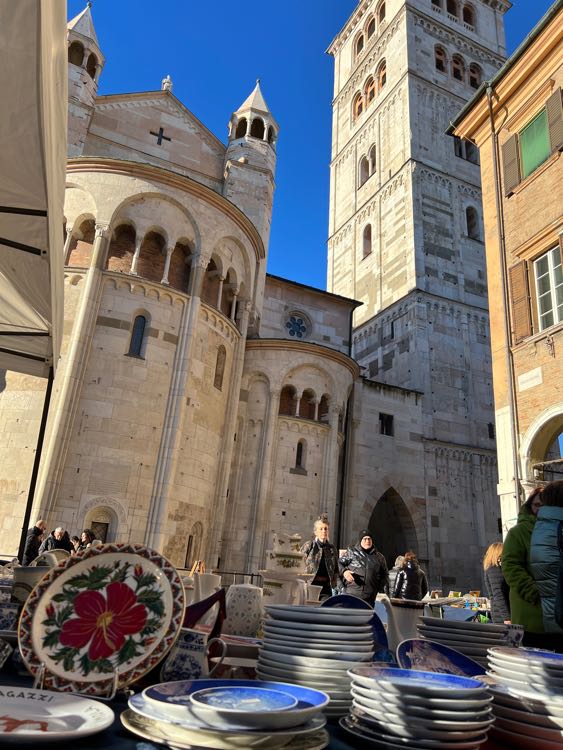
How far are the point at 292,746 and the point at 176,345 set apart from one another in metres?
15.0

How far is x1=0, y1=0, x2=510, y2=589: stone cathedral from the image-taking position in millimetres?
14586

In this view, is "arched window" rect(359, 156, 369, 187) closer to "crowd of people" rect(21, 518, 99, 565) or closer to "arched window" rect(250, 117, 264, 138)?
"arched window" rect(250, 117, 264, 138)

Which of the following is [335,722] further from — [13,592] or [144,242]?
[144,242]

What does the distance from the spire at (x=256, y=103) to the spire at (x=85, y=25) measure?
6.27 m

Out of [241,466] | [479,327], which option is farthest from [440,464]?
[241,466]

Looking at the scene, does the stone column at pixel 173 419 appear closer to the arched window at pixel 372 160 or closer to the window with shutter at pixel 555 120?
the window with shutter at pixel 555 120

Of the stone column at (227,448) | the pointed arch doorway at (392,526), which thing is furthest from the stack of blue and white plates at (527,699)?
the pointed arch doorway at (392,526)

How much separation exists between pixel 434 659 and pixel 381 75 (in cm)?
3924

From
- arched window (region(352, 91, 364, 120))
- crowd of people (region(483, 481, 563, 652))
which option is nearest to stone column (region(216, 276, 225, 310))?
crowd of people (region(483, 481, 563, 652))

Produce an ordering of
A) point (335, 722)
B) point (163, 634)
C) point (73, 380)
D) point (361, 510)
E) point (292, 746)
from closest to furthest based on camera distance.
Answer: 1. point (292, 746)
2. point (335, 722)
3. point (163, 634)
4. point (73, 380)
5. point (361, 510)

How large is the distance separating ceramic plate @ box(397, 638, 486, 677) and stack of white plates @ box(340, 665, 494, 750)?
50cm

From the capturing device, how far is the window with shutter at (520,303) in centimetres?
1230

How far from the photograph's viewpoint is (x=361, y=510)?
71.3ft

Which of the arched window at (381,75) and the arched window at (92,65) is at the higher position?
the arched window at (381,75)
